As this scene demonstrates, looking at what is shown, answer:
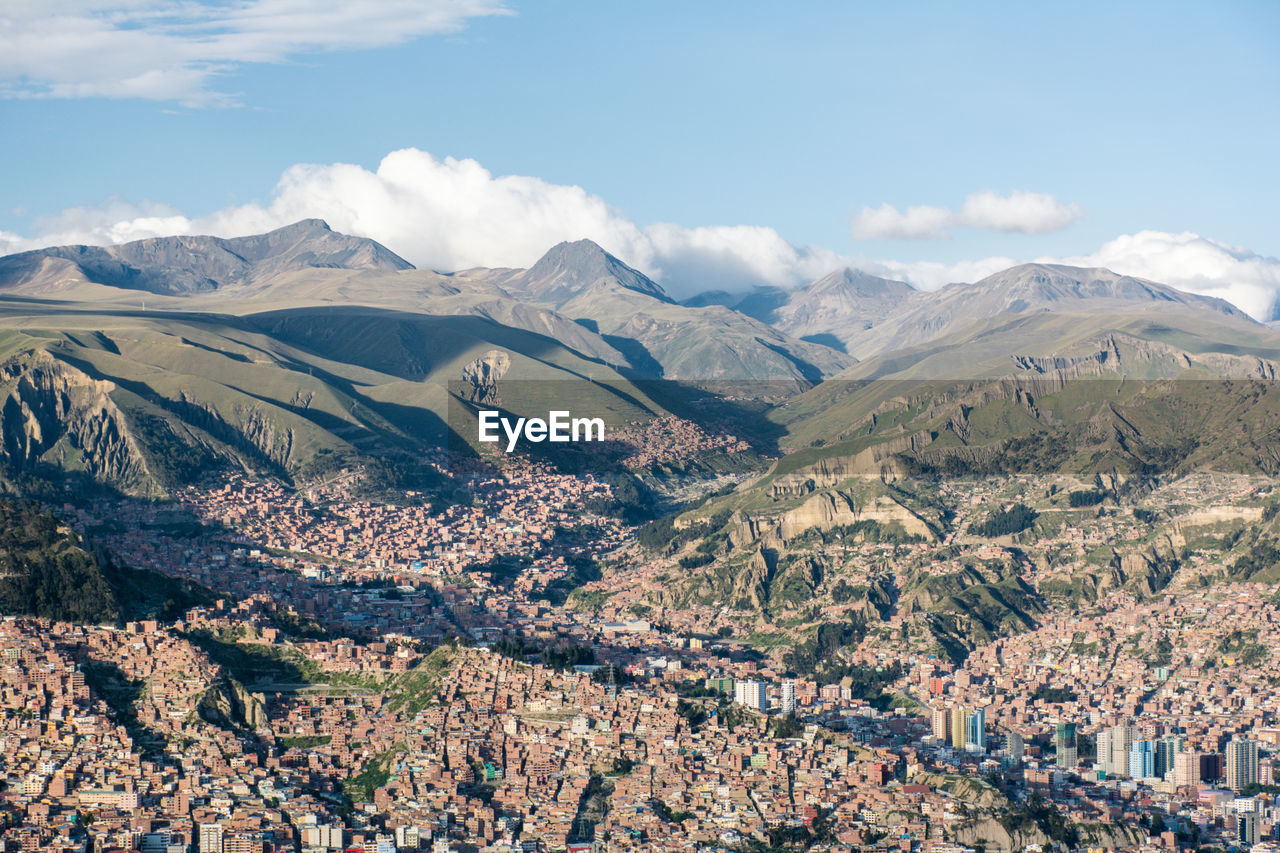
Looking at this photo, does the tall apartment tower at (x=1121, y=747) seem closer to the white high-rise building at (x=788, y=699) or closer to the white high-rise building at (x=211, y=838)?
the white high-rise building at (x=788, y=699)

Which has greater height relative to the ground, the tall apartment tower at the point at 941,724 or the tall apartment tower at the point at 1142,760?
the tall apartment tower at the point at 941,724

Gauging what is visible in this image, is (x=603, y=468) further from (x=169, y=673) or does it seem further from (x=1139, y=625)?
(x=169, y=673)

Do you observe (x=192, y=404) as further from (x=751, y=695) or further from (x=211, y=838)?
(x=211, y=838)

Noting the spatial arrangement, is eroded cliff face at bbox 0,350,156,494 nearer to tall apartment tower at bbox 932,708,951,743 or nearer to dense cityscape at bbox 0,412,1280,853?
dense cityscape at bbox 0,412,1280,853

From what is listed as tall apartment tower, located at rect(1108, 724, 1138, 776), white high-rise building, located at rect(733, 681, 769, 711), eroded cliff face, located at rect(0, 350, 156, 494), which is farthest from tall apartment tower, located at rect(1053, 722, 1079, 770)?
eroded cliff face, located at rect(0, 350, 156, 494)

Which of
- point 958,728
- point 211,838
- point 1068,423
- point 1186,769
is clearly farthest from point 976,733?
point 1068,423

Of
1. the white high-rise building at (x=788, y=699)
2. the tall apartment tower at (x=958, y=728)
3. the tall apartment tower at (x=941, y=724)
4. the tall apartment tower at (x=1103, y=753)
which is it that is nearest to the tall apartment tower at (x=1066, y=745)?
the tall apartment tower at (x=1103, y=753)
